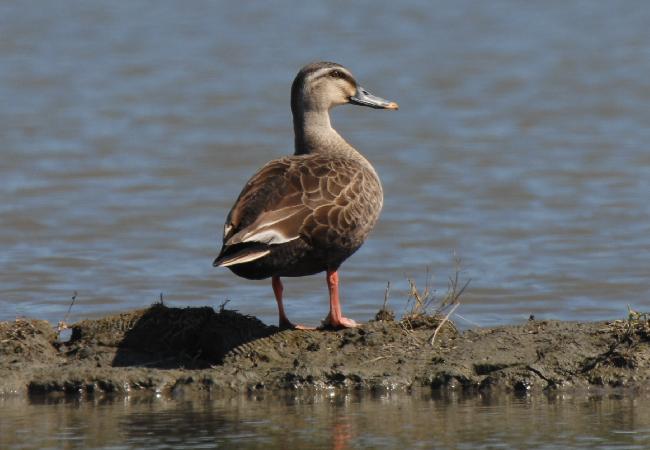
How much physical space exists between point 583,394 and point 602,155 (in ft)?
31.9

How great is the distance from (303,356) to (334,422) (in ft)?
3.61

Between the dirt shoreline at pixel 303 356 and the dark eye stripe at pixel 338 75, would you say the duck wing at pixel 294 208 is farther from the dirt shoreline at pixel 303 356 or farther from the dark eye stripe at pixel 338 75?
the dark eye stripe at pixel 338 75

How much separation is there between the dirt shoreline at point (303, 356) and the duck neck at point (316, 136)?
5.16 feet

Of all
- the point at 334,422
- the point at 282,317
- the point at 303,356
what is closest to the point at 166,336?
the point at 282,317

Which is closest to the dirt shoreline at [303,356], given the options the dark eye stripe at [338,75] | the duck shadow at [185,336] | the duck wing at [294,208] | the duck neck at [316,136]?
the duck shadow at [185,336]

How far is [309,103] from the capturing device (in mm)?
9938

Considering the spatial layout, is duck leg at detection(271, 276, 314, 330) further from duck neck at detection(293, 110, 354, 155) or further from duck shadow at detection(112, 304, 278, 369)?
duck neck at detection(293, 110, 354, 155)

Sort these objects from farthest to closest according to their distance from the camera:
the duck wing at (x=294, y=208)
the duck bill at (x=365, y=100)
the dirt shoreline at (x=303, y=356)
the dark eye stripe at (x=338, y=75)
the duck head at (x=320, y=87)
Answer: the duck bill at (x=365, y=100) < the dark eye stripe at (x=338, y=75) < the duck head at (x=320, y=87) < the duck wing at (x=294, y=208) < the dirt shoreline at (x=303, y=356)

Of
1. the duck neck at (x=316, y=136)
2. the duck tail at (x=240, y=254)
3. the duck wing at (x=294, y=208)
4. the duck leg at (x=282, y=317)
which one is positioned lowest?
the duck leg at (x=282, y=317)

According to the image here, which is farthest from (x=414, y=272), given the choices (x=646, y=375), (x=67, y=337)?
(x=646, y=375)

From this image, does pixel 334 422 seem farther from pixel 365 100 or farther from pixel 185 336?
pixel 365 100

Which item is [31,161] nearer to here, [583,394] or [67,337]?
[67,337]

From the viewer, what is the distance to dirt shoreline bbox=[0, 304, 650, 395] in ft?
26.0

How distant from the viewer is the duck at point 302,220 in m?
8.24
